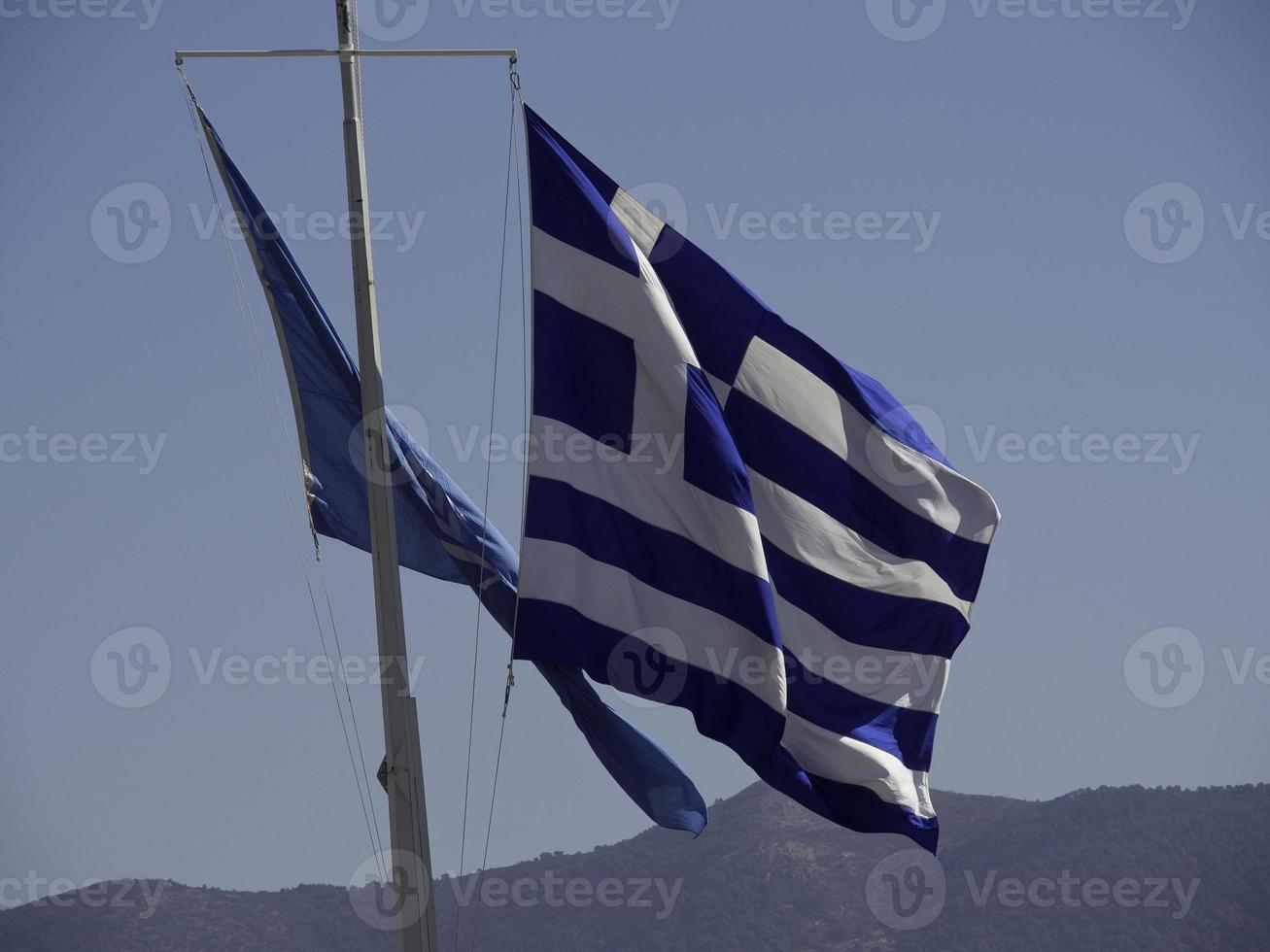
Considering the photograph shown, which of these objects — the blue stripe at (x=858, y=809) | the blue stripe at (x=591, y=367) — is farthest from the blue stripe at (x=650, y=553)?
the blue stripe at (x=858, y=809)

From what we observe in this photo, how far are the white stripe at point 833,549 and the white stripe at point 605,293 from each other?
2.29 meters

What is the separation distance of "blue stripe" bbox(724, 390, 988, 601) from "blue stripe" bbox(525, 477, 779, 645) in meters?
2.22

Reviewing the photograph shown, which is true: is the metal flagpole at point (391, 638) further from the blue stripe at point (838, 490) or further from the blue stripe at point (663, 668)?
the blue stripe at point (838, 490)

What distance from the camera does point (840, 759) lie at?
15.5 metres

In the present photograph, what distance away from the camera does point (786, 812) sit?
198000mm

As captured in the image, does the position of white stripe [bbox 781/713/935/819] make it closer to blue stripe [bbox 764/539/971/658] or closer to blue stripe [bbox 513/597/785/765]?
blue stripe [bbox 764/539/971/658]

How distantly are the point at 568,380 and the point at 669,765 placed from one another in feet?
9.90

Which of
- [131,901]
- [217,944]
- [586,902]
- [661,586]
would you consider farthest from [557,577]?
[586,902]

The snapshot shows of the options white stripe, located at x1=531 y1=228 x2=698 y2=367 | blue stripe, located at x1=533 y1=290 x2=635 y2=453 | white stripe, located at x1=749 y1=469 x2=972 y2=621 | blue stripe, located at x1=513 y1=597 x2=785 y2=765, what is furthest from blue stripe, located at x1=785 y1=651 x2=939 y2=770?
white stripe, located at x1=531 y1=228 x2=698 y2=367

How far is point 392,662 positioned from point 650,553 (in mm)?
2363

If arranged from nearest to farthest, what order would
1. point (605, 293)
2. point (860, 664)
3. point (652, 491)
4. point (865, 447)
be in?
point (652, 491) → point (605, 293) → point (860, 664) → point (865, 447)

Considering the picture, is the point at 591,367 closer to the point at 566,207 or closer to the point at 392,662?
the point at 566,207

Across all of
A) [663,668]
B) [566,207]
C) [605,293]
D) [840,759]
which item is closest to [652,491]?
[663,668]

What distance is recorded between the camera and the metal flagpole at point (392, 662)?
1252 centimetres
